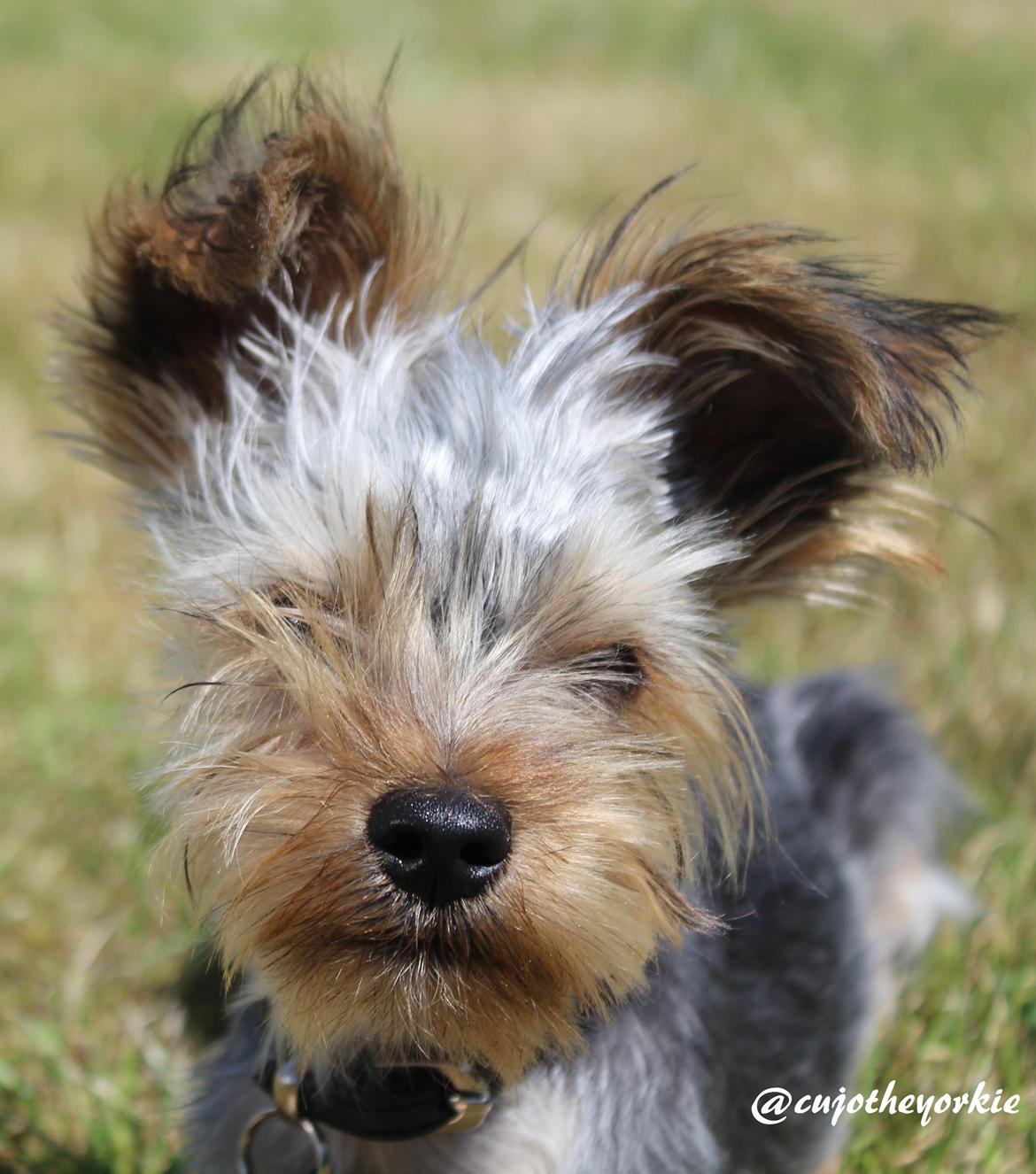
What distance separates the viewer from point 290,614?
2314 millimetres

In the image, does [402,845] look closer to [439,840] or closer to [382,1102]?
[439,840]

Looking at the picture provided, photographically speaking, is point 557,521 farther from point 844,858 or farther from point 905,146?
point 905,146

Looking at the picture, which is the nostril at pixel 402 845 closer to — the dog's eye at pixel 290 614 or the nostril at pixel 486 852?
the nostril at pixel 486 852

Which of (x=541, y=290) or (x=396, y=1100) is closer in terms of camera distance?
(x=396, y=1100)

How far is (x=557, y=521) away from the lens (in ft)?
7.83

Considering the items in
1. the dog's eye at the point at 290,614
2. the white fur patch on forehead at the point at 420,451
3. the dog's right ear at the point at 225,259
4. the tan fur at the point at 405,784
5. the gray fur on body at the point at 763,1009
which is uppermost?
the dog's right ear at the point at 225,259

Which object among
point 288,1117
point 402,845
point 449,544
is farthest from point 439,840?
point 288,1117

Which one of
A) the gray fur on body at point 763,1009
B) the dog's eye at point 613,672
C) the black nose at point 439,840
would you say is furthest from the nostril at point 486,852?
the gray fur on body at point 763,1009

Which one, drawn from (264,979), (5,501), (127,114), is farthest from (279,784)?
(127,114)

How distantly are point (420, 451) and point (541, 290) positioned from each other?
492 centimetres

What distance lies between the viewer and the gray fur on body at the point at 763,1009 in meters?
2.53

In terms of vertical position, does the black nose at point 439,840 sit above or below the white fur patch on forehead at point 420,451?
below

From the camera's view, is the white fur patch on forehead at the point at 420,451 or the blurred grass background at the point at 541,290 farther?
the blurred grass background at the point at 541,290

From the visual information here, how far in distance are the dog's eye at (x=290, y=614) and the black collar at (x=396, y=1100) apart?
31.5 inches
